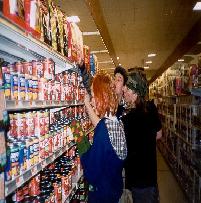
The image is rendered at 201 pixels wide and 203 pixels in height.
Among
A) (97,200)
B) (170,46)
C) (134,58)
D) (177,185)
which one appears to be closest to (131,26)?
(170,46)

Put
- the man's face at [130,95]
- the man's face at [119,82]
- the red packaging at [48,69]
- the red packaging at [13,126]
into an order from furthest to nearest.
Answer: the man's face at [119,82] < the man's face at [130,95] < the red packaging at [48,69] < the red packaging at [13,126]

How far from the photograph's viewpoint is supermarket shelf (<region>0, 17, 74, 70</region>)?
151cm

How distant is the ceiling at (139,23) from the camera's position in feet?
23.0

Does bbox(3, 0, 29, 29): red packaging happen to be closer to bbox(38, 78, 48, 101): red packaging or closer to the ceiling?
bbox(38, 78, 48, 101): red packaging

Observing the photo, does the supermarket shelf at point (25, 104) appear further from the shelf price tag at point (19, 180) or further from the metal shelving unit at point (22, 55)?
the shelf price tag at point (19, 180)

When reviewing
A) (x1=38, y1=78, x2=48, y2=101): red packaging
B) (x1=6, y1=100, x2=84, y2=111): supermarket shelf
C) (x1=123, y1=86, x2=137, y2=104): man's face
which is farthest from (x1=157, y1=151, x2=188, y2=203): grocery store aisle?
(x1=38, y1=78, x2=48, y2=101): red packaging

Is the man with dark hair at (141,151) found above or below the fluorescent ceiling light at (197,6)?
below

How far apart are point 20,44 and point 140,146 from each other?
1514 mm

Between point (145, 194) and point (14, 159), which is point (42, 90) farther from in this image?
point (145, 194)

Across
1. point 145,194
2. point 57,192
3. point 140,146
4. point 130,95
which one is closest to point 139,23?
point 130,95

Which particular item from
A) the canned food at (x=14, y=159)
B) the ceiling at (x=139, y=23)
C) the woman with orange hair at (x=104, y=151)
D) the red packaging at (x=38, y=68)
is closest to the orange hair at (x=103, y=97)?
the woman with orange hair at (x=104, y=151)

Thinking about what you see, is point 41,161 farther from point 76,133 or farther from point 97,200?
point 97,200

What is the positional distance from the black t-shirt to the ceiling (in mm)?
3876

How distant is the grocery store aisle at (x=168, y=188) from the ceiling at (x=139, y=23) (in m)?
4.08
